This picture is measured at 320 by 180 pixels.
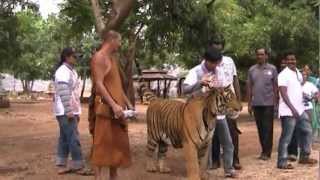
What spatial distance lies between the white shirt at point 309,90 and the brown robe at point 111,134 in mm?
4497

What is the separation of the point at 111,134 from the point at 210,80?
5.37 ft

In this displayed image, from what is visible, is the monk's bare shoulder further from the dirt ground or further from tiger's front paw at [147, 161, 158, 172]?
tiger's front paw at [147, 161, 158, 172]

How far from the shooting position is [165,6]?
14281 mm

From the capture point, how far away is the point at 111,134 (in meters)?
7.18

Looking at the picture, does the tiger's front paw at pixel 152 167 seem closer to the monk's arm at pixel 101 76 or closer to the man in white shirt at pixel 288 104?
the man in white shirt at pixel 288 104

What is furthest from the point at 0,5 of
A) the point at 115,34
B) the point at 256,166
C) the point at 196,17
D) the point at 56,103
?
the point at 115,34

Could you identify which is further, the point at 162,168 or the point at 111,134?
the point at 162,168

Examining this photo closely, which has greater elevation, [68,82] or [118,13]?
[118,13]

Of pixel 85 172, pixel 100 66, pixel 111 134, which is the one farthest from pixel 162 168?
pixel 100 66

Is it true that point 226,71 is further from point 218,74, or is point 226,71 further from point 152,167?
point 152,167

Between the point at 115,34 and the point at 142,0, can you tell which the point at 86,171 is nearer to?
the point at 115,34

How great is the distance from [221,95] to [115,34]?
1.76 metres

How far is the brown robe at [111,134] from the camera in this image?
712cm

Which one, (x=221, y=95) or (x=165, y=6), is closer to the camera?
(x=221, y=95)
